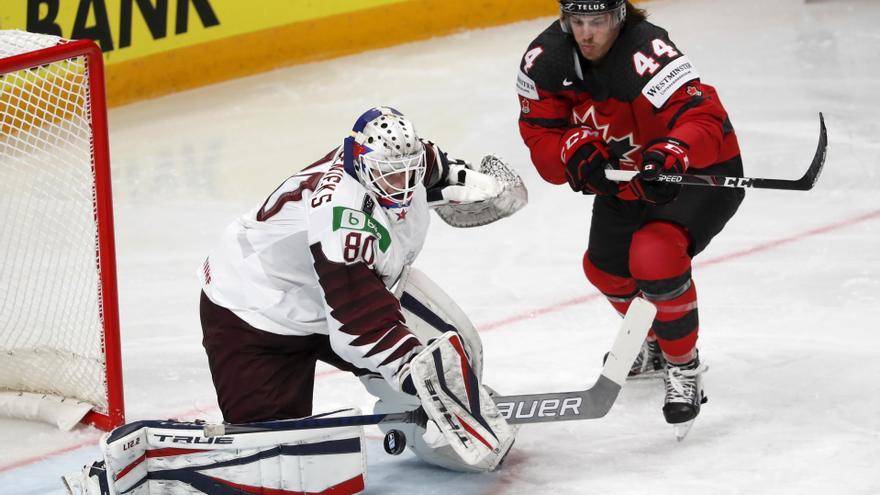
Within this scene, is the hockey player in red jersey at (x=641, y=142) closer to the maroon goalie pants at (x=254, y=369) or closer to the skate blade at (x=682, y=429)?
the skate blade at (x=682, y=429)

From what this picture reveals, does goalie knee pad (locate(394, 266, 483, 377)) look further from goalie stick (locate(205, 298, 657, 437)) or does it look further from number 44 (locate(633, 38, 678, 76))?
number 44 (locate(633, 38, 678, 76))

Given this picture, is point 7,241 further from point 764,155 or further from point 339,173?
point 764,155

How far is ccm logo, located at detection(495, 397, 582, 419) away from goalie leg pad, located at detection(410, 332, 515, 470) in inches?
7.0

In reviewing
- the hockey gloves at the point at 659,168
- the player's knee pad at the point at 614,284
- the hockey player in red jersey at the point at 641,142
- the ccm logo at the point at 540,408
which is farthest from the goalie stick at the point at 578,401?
the player's knee pad at the point at 614,284

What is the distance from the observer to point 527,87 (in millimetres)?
3264

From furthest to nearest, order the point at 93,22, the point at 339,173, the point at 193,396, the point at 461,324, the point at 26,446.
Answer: the point at 93,22, the point at 193,396, the point at 26,446, the point at 461,324, the point at 339,173

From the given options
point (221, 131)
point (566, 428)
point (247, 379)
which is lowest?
point (221, 131)

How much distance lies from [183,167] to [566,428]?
2650mm

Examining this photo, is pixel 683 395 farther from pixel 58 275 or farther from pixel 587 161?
pixel 58 275

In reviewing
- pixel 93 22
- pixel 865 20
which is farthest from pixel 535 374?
pixel 865 20

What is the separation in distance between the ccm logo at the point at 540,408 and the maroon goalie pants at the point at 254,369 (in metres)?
0.45

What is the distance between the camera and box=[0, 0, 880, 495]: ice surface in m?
3.17

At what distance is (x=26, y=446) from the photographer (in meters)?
3.48

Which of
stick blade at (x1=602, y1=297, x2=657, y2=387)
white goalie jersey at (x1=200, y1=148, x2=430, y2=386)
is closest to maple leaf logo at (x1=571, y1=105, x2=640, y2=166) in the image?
stick blade at (x1=602, y1=297, x2=657, y2=387)
